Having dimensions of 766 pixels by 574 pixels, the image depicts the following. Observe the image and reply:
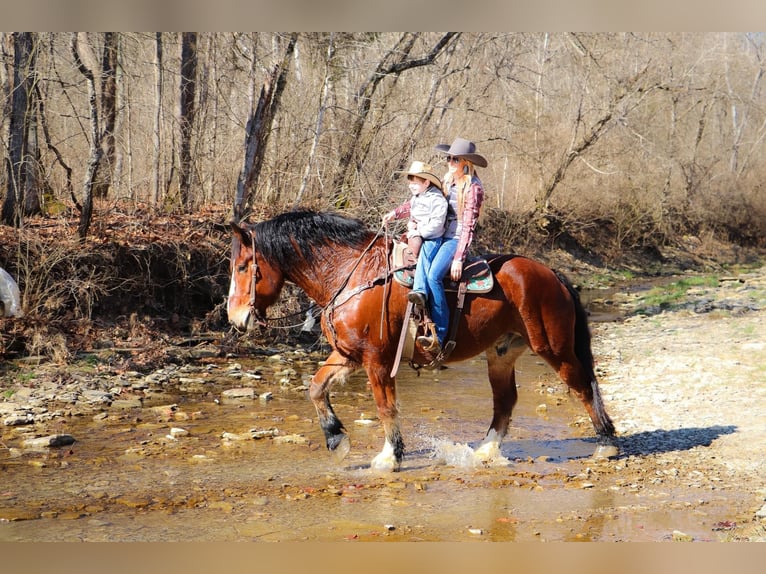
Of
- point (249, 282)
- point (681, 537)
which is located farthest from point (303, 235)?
point (681, 537)

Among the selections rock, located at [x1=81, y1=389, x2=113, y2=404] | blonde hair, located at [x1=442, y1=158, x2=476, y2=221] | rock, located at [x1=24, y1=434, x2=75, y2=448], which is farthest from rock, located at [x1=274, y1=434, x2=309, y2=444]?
blonde hair, located at [x1=442, y1=158, x2=476, y2=221]

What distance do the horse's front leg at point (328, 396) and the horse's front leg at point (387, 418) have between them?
266 mm

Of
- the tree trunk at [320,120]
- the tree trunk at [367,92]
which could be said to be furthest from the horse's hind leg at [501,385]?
the tree trunk at [320,120]

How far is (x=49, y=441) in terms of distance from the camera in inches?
304

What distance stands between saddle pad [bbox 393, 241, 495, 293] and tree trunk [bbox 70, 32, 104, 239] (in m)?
6.98

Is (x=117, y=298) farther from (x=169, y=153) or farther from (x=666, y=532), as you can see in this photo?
(x=666, y=532)

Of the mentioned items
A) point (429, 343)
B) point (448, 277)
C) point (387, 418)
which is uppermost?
point (448, 277)

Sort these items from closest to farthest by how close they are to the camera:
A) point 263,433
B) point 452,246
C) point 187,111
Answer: point 452,246
point 263,433
point 187,111

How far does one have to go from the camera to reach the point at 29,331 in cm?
1088

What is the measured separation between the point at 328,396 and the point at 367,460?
2.69ft

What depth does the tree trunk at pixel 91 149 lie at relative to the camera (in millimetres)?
11641

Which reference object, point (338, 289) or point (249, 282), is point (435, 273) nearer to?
point (338, 289)
